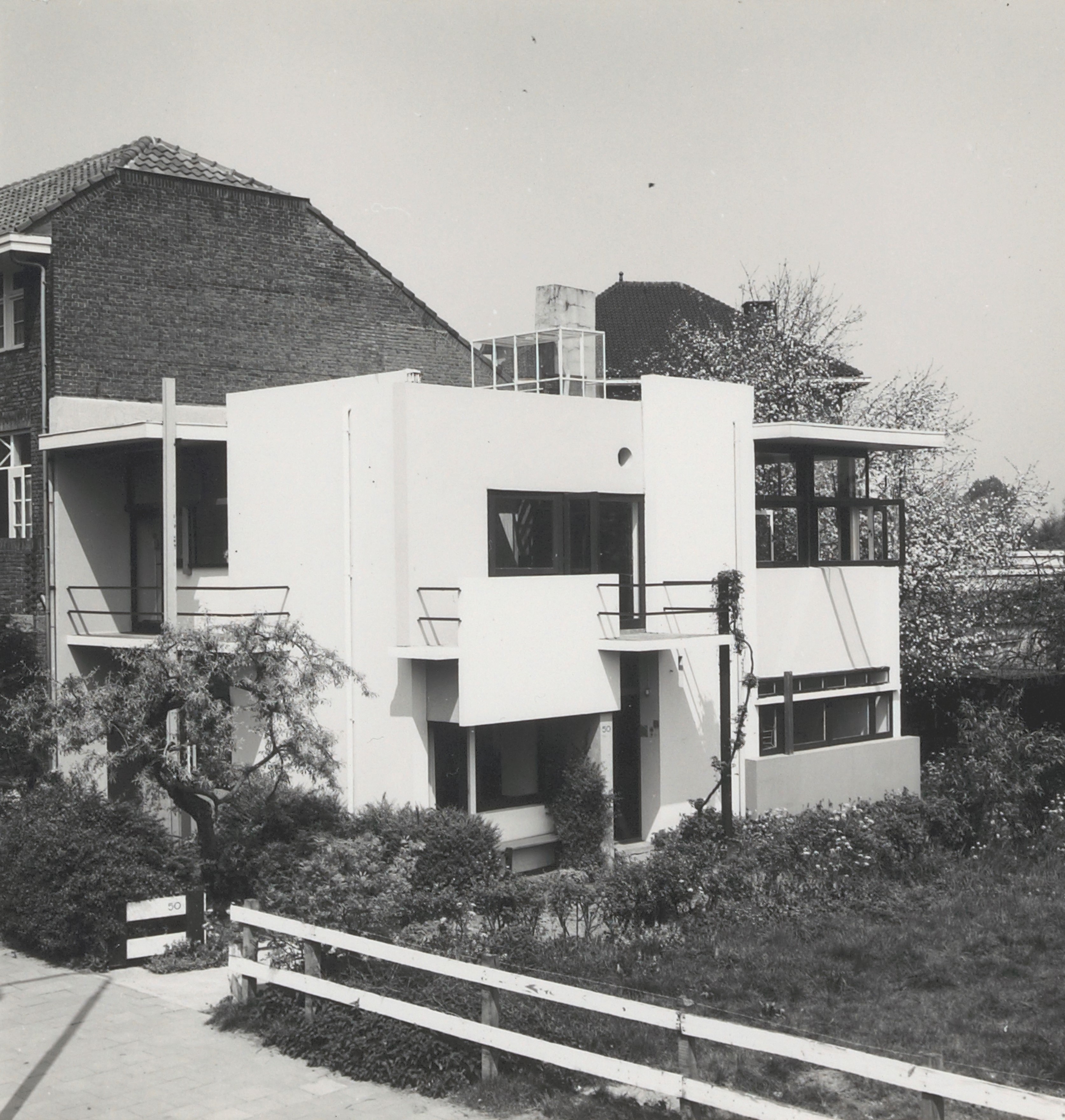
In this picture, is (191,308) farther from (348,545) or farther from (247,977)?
(247,977)

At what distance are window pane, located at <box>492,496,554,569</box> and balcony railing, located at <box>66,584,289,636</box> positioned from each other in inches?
121

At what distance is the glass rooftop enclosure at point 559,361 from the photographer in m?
20.8

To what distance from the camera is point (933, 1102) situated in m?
7.44

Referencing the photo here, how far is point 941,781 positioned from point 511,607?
29.3ft

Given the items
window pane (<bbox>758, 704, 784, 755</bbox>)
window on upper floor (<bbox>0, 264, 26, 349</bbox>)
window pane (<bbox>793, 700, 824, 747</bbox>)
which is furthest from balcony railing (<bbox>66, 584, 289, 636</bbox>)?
window pane (<bbox>793, 700, 824, 747</bbox>)

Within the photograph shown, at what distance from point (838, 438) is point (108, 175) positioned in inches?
465

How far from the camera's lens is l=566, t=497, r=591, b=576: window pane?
61.9 feet

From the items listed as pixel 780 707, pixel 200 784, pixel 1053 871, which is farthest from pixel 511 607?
pixel 1053 871

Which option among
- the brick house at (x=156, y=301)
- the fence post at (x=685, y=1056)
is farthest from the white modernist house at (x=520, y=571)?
the fence post at (x=685, y=1056)

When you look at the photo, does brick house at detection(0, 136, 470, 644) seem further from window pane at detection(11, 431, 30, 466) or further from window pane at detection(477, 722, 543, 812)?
window pane at detection(477, 722, 543, 812)

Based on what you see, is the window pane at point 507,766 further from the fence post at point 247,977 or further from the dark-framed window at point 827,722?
the fence post at point 247,977

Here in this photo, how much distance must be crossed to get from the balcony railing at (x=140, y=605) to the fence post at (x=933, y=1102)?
12522 mm

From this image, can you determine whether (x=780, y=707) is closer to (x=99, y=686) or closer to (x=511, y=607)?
(x=511, y=607)

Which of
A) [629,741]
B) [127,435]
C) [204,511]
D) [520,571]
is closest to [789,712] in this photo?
[629,741]
